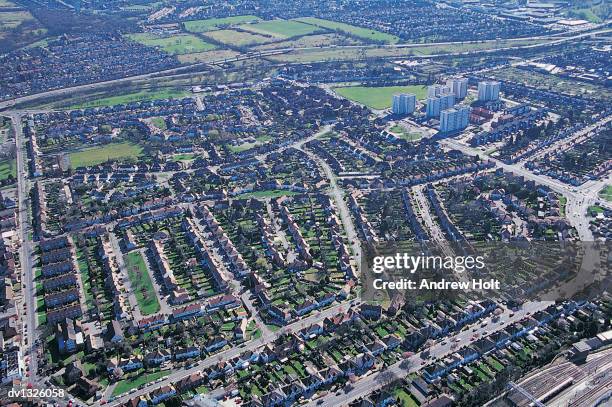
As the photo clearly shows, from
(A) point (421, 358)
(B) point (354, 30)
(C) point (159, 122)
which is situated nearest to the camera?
(A) point (421, 358)

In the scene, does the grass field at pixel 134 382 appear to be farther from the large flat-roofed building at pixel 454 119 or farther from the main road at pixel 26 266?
the large flat-roofed building at pixel 454 119

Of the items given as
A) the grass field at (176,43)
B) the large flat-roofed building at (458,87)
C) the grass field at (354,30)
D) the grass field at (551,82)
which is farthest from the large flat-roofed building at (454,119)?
the grass field at (176,43)

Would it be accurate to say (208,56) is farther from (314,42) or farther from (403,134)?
(403,134)

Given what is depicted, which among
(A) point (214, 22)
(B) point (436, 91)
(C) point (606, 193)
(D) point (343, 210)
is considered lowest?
(C) point (606, 193)

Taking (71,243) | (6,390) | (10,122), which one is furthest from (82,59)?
(6,390)

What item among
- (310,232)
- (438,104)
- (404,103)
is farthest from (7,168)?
(438,104)
